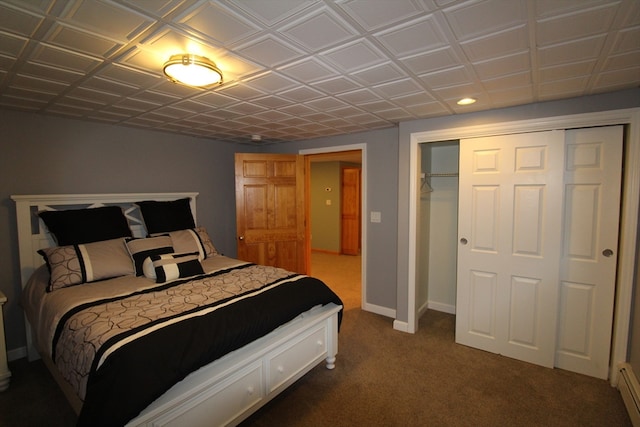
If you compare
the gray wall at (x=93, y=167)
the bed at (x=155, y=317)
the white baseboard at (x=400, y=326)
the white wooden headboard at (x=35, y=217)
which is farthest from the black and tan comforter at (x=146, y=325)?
the white baseboard at (x=400, y=326)

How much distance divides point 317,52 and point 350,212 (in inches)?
219

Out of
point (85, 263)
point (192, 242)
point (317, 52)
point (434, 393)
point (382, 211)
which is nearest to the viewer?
point (317, 52)

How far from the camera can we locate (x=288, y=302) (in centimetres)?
217

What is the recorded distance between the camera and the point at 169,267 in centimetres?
248

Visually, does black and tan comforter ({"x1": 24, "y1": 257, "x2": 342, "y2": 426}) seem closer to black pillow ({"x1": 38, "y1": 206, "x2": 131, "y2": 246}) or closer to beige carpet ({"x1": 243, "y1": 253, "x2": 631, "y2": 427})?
black pillow ({"x1": 38, "y1": 206, "x2": 131, "y2": 246})

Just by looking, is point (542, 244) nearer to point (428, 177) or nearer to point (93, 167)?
point (428, 177)

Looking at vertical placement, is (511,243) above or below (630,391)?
above

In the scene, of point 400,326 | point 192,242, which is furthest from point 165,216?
point 400,326

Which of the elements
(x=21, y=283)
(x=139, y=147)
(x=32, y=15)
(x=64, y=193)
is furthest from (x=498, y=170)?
(x=21, y=283)

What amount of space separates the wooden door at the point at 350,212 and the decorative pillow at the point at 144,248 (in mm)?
4659

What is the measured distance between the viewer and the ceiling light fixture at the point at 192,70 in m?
1.58

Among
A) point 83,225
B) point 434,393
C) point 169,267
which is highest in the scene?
point 83,225

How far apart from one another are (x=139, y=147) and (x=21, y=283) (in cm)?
169

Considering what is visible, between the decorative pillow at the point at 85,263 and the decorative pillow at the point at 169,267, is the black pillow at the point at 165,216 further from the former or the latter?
the decorative pillow at the point at 169,267
